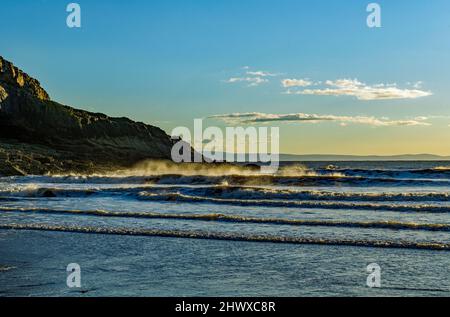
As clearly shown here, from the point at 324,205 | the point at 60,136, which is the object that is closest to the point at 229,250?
the point at 324,205

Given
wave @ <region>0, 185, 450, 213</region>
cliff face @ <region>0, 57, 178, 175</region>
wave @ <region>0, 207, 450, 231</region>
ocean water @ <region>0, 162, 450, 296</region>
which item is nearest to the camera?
ocean water @ <region>0, 162, 450, 296</region>

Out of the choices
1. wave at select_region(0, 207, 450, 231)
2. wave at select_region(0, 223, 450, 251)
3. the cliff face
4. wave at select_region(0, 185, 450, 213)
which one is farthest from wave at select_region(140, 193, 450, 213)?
the cliff face

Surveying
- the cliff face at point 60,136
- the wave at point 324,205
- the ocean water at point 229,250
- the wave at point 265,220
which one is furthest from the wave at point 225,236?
the cliff face at point 60,136

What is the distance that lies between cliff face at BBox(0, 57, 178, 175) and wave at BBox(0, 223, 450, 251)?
42996 millimetres

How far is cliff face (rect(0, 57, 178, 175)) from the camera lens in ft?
206

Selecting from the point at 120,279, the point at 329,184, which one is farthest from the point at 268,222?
the point at 329,184

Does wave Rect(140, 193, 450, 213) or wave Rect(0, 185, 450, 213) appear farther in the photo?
wave Rect(0, 185, 450, 213)

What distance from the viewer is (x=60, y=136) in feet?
267

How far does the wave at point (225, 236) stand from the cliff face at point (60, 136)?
42996 mm

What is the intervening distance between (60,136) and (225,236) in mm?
72725

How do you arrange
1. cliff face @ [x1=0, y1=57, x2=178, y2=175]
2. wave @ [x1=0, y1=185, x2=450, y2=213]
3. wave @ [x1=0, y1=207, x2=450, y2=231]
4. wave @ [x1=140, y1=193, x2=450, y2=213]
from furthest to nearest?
cliff face @ [x1=0, y1=57, x2=178, y2=175], wave @ [x1=0, y1=185, x2=450, y2=213], wave @ [x1=140, y1=193, x2=450, y2=213], wave @ [x1=0, y1=207, x2=450, y2=231]

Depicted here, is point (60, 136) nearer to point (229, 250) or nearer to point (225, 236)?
point (225, 236)

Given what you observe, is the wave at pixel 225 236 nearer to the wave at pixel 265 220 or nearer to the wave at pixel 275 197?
the wave at pixel 265 220

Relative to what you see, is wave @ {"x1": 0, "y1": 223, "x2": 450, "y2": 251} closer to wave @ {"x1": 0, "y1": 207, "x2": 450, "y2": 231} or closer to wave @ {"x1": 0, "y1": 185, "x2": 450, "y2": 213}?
wave @ {"x1": 0, "y1": 207, "x2": 450, "y2": 231}
